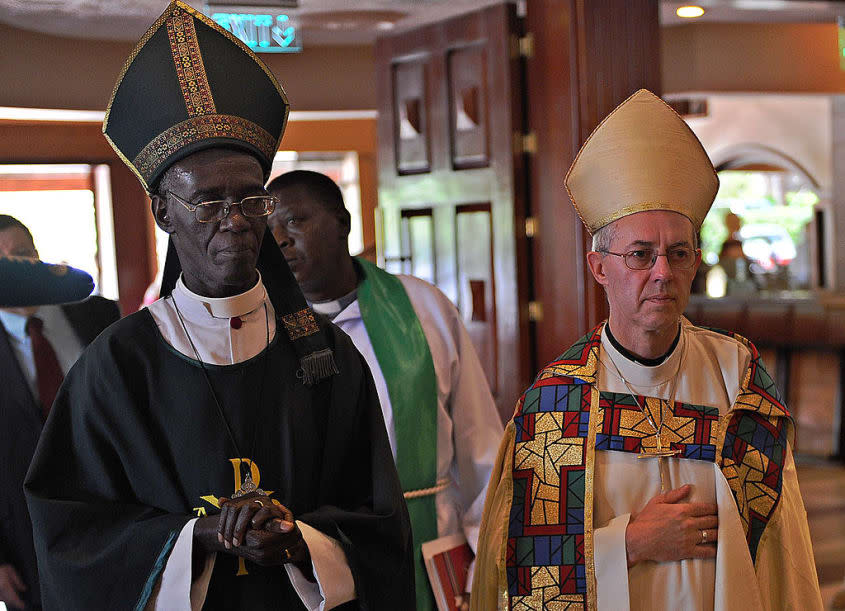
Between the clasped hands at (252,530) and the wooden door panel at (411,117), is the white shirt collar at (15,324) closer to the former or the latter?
the clasped hands at (252,530)

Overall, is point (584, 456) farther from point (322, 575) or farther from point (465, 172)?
point (465, 172)

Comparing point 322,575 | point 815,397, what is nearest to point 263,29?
point 322,575

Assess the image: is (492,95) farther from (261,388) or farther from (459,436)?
(261,388)

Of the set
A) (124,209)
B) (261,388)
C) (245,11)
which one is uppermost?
(245,11)

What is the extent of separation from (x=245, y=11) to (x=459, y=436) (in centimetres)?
280

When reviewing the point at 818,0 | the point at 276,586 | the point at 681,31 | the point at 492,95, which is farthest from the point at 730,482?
the point at 681,31

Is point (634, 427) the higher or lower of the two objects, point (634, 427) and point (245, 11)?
the lower

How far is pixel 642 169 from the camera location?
2.19 metres

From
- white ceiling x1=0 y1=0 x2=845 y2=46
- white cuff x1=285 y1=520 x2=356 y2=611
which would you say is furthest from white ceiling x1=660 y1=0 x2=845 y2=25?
white cuff x1=285 y1=520 x2=356 y2=611

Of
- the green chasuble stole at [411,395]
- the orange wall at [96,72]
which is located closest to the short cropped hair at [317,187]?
the green chasuble stole at [411,395]

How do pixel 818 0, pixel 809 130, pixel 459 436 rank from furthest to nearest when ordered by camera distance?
pixel 809 130 → pixel 818 0 → pixel 459 436

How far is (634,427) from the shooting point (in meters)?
2.15

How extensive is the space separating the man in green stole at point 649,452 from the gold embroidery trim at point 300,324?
577 mm

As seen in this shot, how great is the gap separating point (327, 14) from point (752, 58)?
3855 millimetres
